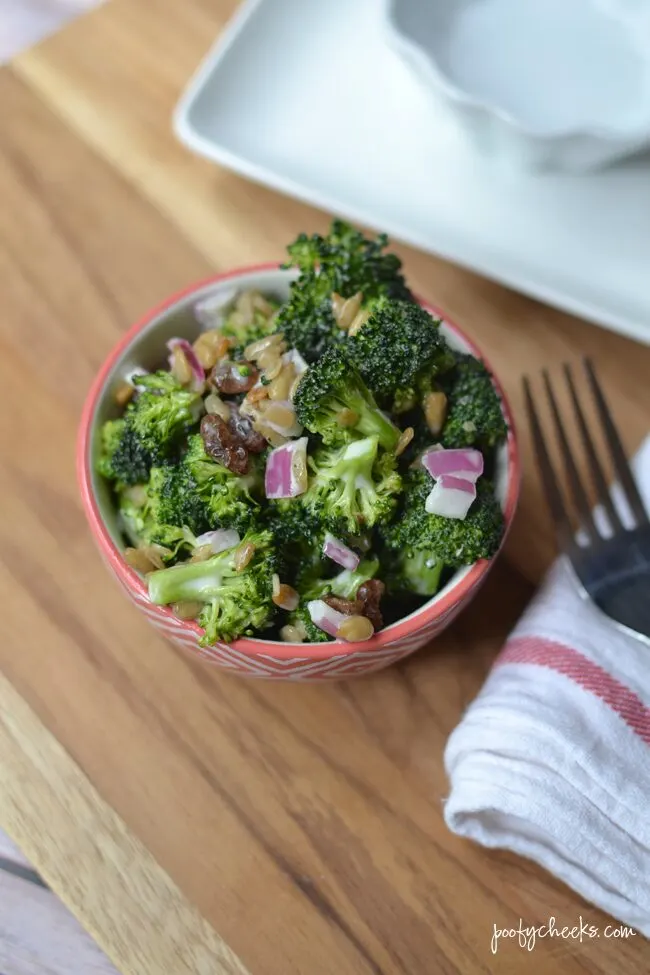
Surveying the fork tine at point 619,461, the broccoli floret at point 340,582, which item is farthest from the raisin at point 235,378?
the fork tine at point 619,461

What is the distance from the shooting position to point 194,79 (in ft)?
4.94

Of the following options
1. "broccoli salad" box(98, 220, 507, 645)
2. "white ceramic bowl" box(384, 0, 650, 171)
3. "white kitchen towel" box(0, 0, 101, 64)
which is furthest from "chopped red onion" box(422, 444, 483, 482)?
"white kitchen towel" box(0, 0, 101, 64)

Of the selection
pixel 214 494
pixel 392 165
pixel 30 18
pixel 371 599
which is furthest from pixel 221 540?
pixel 30 18

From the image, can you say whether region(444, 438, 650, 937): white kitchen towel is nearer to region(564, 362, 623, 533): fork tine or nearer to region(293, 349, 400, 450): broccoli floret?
region(564, 362, 623, 533): fork tine

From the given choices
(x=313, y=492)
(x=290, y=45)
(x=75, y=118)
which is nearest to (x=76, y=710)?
(x=313, y=492)

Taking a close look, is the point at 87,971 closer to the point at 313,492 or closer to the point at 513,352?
the point at 313,492

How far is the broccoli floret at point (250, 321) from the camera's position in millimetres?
1046

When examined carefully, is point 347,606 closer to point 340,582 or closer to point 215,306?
point 340,582

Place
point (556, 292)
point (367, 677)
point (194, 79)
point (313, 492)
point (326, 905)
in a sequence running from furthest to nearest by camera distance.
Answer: point (194, 79)
point (556, 292)
point (367, 677)
point (326, 905)
point (313, 492)

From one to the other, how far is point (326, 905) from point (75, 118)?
1.28 meters

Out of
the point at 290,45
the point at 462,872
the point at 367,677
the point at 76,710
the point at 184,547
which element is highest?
the point at 290,45

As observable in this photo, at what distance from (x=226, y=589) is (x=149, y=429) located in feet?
0.65

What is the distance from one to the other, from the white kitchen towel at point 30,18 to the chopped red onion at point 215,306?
3.42ft

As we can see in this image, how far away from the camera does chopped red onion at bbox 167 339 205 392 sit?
101cm
